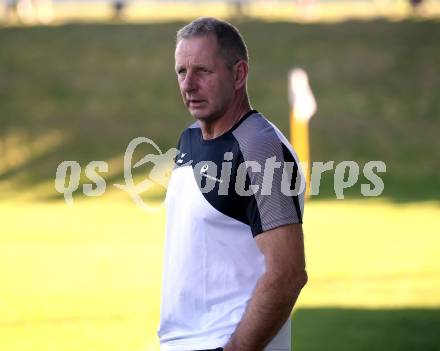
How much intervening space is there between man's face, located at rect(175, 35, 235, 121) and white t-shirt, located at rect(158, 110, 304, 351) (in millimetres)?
92

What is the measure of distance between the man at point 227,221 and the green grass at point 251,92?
2085 cm

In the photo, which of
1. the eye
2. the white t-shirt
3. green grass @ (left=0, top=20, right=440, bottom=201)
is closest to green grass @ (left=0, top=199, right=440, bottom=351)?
green grass @ (left=0, top=20, right=440, bottom=201)

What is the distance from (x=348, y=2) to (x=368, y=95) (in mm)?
21352

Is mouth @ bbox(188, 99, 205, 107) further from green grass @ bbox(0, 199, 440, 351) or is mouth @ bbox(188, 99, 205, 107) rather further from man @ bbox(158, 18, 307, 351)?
green grass @ bbox(0, 199, 440, 351)

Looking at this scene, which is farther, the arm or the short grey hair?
the short grey hair

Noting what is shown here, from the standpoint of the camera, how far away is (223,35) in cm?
360

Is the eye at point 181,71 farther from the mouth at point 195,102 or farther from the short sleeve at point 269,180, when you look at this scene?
the short sleeve at point 269,180

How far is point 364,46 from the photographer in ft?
115

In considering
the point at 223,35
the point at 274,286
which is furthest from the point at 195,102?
the point at 274,286

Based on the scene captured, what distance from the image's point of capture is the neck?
3.67 metres

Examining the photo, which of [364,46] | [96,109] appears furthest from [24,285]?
[364,46]

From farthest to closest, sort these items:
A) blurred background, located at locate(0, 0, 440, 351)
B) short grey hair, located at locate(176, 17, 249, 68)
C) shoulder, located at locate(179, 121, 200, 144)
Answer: blurred background, located at locate(0, 0, 440, 351) → shoulder, located at locate(179, 121, 200, 144) → short grey hair, located at locate(176, 17, 249, 68)

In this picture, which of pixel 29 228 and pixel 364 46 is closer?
pixel 29 228

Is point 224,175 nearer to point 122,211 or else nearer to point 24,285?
point 24,285
